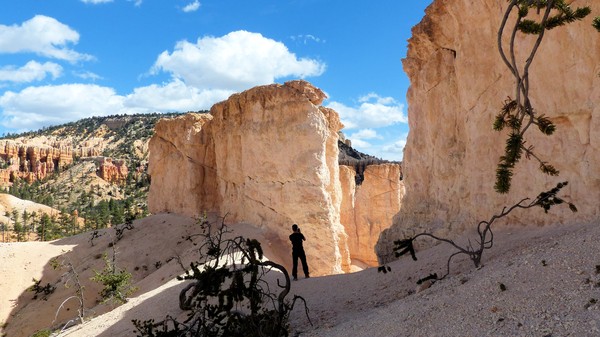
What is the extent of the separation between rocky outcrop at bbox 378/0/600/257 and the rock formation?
4303 mm

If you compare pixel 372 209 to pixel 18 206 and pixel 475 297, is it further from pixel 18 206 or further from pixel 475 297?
pixel 18 206

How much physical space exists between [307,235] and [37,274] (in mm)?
13436

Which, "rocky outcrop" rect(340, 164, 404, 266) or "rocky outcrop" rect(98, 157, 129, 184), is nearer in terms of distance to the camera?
"rocky outcrop" rect(340, 164, 404, 266)

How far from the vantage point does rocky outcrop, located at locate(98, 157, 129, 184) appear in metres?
92.5

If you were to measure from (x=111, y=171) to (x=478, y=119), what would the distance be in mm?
95356

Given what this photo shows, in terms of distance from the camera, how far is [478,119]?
962 cm

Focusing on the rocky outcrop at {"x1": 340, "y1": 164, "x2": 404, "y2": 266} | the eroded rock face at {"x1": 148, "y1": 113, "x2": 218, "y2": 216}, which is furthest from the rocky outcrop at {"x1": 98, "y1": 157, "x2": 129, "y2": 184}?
the rocky outcrop at {"x1": 340, "y1": 164, "x2": 404, "y2": 266}

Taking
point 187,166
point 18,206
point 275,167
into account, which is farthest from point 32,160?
point 275,167

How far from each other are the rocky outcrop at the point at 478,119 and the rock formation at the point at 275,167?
14.1 feet

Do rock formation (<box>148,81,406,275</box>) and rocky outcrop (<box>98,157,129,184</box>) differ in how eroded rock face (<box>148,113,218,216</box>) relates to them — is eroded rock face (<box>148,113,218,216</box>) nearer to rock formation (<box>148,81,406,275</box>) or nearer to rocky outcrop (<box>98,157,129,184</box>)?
rock formation (<box>148,81,406,275</box>)

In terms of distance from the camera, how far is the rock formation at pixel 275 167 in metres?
16.4

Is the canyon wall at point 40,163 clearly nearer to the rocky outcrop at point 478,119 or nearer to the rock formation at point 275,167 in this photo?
the rock formation at point 275,167

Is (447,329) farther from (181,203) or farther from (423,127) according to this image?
(181,203)

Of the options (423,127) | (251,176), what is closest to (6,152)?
(251,176)
